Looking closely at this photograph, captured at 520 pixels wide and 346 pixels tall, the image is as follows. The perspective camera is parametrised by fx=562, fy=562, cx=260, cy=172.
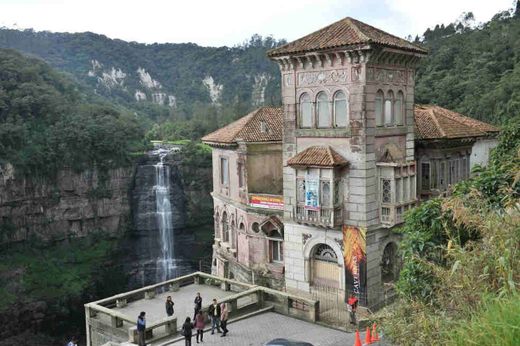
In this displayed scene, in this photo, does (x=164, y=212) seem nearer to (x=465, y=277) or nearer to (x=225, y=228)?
(x=225, y=228)

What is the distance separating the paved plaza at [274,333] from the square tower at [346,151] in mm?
3748

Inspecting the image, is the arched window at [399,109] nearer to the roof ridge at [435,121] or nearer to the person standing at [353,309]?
the roof ridge at [435,121]

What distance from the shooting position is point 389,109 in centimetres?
2548

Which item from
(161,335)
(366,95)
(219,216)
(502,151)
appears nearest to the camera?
(502,151)

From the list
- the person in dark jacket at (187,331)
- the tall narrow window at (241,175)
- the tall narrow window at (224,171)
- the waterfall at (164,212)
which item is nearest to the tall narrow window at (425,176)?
the tall narrow window at (241,175)

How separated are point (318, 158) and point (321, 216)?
2.57 meters

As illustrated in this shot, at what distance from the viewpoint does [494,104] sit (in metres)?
52.8

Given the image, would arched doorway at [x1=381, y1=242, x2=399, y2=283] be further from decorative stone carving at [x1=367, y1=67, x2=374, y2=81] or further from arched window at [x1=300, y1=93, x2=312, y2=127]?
decorative stone carving at [x1=367, y1=67, x2=374, y2=81]

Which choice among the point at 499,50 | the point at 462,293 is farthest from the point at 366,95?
the point at 499,50

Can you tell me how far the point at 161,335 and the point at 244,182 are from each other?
41.0 ft

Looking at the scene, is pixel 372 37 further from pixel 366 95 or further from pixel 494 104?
pixel 494 104

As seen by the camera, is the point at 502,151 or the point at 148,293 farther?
the point at 148,293

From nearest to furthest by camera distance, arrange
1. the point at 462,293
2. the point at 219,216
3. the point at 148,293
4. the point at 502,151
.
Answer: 1. the point at 462,293
2. the point at 502,151
3. the point at 148,293
4. the point at 219,216

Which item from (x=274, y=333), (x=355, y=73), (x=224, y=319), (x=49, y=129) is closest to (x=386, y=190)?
(x=355, y=73)
